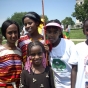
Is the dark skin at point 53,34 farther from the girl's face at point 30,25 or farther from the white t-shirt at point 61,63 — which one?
the girl's face at point 30,25

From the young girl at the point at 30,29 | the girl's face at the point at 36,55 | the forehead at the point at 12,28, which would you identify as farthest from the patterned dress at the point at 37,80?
the forehead at the point at 12,28

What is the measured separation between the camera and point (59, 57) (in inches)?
118

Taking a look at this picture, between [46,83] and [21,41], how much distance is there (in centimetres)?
97

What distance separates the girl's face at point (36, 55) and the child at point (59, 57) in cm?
35

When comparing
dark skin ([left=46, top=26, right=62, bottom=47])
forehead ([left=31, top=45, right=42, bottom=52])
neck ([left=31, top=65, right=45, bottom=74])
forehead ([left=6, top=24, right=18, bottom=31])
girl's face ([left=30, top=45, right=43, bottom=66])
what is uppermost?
forehead ([left=6, top=24, right=18, bottom=31])

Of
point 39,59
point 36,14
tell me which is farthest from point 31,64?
point 36,14

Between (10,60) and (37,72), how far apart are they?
48 centimetres

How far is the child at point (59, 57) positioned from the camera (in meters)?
3.01

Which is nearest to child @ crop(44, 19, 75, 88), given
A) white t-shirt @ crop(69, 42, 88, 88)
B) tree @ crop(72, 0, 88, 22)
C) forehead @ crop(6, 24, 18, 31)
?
white t-shirt @ crop(69, 42, 88, 88)

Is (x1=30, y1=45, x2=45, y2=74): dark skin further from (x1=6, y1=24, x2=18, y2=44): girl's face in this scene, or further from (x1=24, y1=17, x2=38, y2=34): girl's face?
(x1=24, y1=17, x2=38, y2=34): girl's face

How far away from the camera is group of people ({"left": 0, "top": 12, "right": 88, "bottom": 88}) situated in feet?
8.66

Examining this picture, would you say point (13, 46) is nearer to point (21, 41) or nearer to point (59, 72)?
point (21, 41)

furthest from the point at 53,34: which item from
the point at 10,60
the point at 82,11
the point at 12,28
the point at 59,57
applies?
the point at 82,11

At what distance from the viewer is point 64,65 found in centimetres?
302
